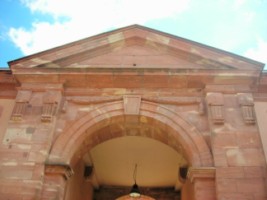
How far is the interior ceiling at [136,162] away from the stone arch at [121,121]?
1921mm

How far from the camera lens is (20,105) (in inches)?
247

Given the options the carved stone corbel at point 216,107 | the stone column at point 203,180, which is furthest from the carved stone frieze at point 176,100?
the stone column at point 203,180

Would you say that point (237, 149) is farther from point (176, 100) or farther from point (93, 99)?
point (93, 99)

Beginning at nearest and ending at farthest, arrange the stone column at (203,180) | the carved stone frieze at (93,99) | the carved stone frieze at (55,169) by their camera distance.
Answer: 1. the stone column at (203,180)
2. the carved stone frieze at (55,169)
3. the carved stone frieze at (93,99)

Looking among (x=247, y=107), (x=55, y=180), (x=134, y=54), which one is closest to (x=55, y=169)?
(x=55, y=180)

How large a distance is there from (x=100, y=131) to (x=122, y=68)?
52.1 inches

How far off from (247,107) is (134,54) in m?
2.59

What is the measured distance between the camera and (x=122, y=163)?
9508mm

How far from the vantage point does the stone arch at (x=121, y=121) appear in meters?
5.67

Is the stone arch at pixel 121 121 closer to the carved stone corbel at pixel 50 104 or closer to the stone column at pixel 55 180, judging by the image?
the stone column at pixel 55 180

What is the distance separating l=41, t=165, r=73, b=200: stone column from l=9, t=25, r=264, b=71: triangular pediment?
2.12 meters

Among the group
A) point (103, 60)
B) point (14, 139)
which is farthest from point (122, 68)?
point (14, 139)

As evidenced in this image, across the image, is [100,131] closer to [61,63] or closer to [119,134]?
[119,134]

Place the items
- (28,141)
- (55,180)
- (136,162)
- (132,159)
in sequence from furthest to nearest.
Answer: (136,162)
(132,159)
(28,141)
(55,180)
